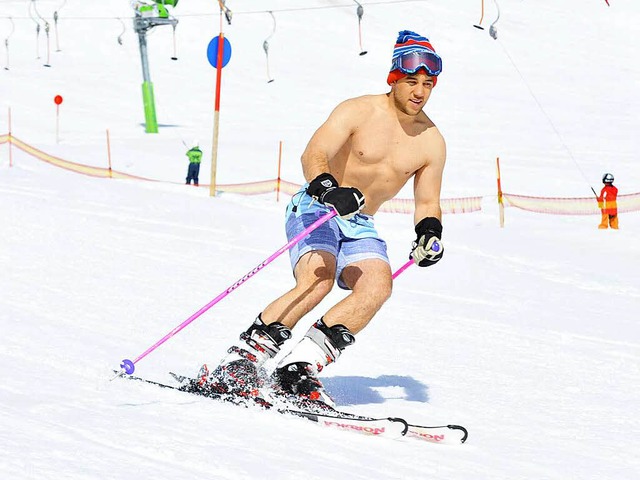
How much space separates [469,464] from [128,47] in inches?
1703

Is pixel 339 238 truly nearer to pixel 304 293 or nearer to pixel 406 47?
pixel 304 293

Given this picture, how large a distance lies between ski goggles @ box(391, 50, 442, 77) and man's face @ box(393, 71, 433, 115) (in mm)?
34

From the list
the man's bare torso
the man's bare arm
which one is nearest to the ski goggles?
the man's bare torso

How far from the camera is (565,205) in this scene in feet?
65.8

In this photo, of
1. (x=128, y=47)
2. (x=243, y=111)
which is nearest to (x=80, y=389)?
(x=243, y=111)

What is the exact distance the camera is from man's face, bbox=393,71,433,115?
4703mm

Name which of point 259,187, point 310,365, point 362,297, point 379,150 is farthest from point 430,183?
point 259,187

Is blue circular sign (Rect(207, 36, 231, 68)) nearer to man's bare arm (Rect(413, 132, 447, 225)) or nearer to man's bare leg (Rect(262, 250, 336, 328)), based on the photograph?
man's bare arm (Rect(413, 132, 447, 225))

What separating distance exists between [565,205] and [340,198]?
16.4 m

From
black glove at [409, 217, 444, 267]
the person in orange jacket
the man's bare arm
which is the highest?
the person in orange jacket

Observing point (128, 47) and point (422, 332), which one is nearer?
point (422, 332)

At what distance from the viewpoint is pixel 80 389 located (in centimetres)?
426

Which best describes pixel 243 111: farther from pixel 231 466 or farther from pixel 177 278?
pixel 231 466

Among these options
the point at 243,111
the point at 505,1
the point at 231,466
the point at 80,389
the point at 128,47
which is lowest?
the point at 231,466
